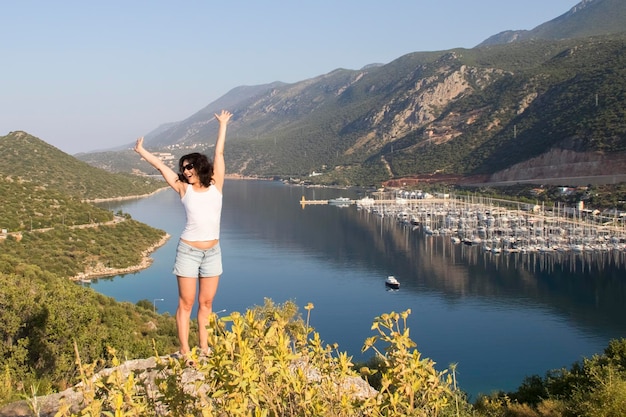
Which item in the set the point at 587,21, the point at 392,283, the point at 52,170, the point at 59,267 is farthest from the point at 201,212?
the point at 587,21

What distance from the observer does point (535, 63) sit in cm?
8950

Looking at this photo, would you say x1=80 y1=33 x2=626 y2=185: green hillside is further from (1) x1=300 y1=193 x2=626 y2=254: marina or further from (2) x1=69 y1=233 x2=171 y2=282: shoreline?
(2) x1=69 y1=233 x2=171 y2=282: shoreline

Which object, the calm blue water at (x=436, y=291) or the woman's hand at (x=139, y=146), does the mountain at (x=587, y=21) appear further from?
the woman's hand at (x=139, y=146)

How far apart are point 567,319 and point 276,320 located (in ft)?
82.7

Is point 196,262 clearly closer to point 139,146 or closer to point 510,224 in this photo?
point 139,146

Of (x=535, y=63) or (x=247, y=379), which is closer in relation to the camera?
(x=247, y=379)

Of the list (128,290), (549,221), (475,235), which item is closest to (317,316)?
(128,290)

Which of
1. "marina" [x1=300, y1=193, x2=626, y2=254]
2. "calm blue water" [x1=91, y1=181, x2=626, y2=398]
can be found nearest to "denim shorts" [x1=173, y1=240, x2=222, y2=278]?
"calm blue water" [x1=91, y1=181, x2=626, y2=398]

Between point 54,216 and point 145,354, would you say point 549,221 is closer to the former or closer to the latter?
point 54,216

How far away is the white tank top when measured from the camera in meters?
3.19

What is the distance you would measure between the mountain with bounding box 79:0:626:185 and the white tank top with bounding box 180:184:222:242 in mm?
53590

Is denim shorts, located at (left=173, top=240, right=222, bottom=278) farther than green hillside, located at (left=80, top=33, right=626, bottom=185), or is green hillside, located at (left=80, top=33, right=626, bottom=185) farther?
green hillside, located at (left=80, top=33, right=626, bottom=185)

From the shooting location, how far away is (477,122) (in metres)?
81.6

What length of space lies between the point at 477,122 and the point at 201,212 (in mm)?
82180
